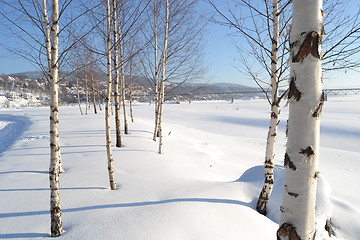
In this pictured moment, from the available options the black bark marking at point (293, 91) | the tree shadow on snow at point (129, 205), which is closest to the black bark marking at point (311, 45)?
the black bark marking at point (293, 91)

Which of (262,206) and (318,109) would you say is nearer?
(318,109)

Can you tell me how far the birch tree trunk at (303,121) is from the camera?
1.20 metres

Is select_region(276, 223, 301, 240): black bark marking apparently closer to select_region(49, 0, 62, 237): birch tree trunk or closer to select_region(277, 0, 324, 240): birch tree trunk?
select_region(277, 0, 324, 240): birch tree trunk

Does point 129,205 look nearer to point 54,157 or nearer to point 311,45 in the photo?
point 54,157

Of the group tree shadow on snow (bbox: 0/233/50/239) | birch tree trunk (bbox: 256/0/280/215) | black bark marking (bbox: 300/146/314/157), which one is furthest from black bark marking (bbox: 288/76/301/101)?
tree shadow on snow (bbox: 0/233/50/239)

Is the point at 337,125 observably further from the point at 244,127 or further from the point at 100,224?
the point at 100,224

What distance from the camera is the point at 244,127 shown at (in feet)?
58.5

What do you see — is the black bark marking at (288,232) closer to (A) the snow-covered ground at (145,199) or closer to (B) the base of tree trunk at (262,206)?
(A) the snow-covered ground at (145,199)

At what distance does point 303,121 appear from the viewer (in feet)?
4.07

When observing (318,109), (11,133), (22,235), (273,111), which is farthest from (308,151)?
(11,133)

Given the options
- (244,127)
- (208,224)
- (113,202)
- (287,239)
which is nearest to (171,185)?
(113,202)

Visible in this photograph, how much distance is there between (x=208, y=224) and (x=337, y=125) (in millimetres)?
16625

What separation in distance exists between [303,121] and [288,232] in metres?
0.73

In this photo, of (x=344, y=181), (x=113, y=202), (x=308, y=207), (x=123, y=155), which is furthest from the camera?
(x=123, y=155)
